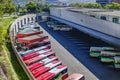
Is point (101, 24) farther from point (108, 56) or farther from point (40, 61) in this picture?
point (40, 61)

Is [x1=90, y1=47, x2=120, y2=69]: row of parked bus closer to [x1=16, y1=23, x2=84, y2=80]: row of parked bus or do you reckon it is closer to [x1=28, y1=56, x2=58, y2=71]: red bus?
[x1=16, y1=23, x2=84, y2=80]: row of parked bus

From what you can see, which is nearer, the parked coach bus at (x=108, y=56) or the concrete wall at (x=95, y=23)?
the parked coach bus at (x=108, y=56)

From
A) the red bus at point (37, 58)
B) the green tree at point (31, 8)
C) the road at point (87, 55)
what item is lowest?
the road at point (87, 55)

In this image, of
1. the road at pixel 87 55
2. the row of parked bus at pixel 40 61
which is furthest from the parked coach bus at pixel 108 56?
the row of parked bus at pixel 40 61

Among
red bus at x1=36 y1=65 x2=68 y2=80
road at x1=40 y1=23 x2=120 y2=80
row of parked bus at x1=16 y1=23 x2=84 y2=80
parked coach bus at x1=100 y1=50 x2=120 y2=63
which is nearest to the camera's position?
red bus at x1=36 y1=65 x2=68 y2=80

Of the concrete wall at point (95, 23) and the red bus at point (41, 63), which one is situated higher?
the concrete wall at point (95, 23)

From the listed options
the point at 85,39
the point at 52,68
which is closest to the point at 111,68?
the point at 52,68

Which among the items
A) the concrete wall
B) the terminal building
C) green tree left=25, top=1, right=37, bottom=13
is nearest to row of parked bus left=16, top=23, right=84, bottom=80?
the terminal building

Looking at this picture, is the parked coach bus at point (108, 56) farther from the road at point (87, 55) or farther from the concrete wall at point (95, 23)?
the concrete wall at point (95, 23)
